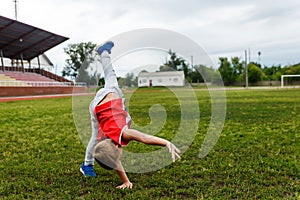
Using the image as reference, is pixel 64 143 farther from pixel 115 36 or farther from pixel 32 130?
pixel 115 36

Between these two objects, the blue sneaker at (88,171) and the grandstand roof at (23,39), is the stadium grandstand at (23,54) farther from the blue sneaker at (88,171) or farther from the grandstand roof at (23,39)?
the blue sneaker at (88,171)

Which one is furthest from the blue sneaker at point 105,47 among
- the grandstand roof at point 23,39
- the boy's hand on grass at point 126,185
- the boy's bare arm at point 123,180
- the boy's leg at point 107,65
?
the grandstand roof at point 23,39

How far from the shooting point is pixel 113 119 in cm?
275

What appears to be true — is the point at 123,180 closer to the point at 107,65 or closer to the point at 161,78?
the point at 107,65

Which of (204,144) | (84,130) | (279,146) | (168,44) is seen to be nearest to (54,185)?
(84,130)

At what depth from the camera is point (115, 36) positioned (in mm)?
3387

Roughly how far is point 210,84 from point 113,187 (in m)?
1.68

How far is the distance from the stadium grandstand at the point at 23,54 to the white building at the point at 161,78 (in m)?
22.0

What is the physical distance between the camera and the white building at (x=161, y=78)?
13.0 feet

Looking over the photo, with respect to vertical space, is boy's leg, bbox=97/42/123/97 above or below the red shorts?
above

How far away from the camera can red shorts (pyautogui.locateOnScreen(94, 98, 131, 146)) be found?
2652mm

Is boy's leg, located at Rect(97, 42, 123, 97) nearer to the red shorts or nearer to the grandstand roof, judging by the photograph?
the red shorts

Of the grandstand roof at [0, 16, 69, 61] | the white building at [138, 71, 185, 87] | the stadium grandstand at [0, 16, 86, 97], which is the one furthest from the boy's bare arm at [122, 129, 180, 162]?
the grandstand roof at [0, 16, 69, 61]

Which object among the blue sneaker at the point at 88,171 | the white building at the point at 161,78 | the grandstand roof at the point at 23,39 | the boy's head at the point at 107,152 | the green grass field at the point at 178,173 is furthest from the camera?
the grandstand roof at the point at 23,39
